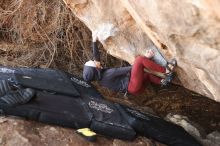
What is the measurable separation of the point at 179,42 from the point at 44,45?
3712 millimetres

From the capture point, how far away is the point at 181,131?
4.57 meters

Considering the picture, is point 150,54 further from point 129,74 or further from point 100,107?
point 100,107

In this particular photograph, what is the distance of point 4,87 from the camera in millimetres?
4184

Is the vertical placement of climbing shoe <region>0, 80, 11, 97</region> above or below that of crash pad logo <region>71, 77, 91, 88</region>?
above

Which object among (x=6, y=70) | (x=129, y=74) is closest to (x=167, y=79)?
(x=129, y=74)

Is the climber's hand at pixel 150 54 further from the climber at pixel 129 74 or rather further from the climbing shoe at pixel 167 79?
the climbing shoe at pixel 167 79

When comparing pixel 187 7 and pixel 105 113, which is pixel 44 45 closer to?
pixel 105 113

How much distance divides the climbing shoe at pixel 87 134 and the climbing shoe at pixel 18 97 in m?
0.55

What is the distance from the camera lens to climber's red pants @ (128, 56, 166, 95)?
4227 mm

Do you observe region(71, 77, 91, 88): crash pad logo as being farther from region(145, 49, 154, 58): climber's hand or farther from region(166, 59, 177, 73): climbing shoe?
region(166, 59, 177, 73): climbing shoe

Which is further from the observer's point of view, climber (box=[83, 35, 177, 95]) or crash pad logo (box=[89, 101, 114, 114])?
crash pad logo (box=[89, 101, 114, 114])

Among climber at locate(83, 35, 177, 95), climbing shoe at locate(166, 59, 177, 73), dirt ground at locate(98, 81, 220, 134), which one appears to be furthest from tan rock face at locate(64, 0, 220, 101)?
dirt ground at locate(98, 81, 220, 134)

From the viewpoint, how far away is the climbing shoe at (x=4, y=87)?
4.13m

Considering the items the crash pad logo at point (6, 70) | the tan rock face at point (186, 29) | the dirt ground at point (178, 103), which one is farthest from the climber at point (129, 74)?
the dirt ground at point (178, 103)
